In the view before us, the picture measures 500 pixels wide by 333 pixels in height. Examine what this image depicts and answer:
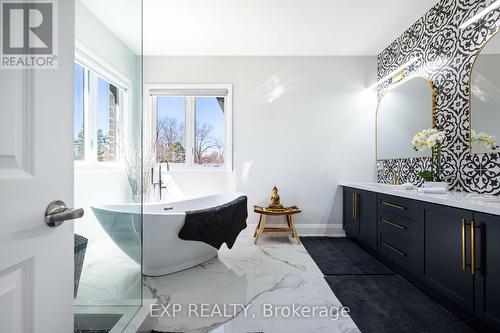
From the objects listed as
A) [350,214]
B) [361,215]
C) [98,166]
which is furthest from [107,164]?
[350,214]

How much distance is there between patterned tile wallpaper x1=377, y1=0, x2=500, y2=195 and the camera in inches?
80.9

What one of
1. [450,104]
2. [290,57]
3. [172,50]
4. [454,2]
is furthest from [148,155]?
[454,2]

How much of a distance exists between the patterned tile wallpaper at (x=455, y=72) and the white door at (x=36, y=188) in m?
2.64

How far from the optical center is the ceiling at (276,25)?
264 cm

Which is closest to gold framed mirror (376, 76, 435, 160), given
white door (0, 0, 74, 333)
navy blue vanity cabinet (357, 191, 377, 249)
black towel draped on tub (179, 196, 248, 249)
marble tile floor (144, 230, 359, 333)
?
navy blue vanity cabinet (357, 191, 377, 249)

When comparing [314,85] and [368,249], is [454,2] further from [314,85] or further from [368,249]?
[368,249]

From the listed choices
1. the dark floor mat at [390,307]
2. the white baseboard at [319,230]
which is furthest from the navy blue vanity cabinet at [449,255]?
the white baseboard at [319,230]

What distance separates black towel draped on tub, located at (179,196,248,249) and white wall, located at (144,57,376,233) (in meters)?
1.14

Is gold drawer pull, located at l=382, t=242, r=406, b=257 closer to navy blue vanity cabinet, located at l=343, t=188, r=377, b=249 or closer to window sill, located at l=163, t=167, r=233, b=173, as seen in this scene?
navy blue vanity cabinet, located at l=343, t=188, r=377, b=249

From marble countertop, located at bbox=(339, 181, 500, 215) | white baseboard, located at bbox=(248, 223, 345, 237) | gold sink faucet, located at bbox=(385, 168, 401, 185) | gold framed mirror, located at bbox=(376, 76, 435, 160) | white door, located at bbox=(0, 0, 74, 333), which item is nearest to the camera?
white door, located at bbox=(0, 0, 74, 333)

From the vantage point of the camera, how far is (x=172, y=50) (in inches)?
144

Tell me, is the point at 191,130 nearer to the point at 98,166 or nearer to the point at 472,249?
the point at 98,166

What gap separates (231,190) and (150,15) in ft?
7.72

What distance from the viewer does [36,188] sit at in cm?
61
